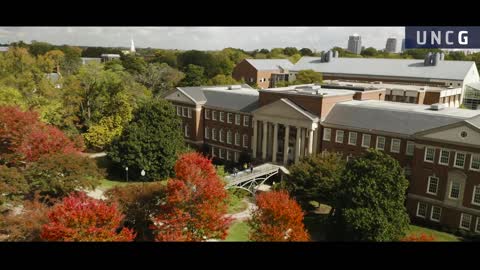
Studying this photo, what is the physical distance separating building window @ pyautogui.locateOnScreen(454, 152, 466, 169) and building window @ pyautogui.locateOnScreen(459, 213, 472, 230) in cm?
371

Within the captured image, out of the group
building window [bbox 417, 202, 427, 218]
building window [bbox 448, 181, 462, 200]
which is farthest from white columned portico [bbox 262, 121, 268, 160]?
building window [bbox 448, 181, 462, 200]

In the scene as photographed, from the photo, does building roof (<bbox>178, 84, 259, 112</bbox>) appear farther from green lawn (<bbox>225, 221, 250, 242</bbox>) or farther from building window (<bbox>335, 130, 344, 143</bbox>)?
green lawn (<bbox>225, 221, 250, 242</bbox>)

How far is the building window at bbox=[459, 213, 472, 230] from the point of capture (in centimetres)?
3040

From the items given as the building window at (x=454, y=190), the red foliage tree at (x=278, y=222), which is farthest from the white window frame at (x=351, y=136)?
the red foliage tree at (x=278, y=222)

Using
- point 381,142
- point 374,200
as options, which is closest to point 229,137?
point 381,142

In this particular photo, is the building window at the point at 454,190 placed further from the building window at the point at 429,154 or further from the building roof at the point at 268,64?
the building roof at the point at 268,64

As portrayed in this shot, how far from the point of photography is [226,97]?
51.0 meters

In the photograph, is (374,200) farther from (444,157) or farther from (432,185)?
(444,157)

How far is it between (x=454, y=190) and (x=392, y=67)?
4896 centimetres

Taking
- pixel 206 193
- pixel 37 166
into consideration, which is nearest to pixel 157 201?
pixel 206 193
